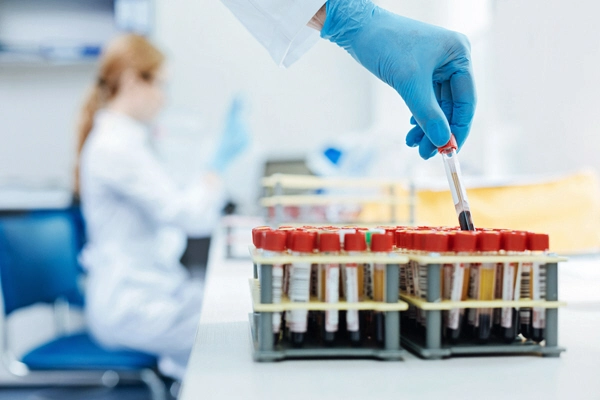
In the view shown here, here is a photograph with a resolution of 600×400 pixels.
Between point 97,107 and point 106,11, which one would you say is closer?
point 97,107

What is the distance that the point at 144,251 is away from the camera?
6.55ft

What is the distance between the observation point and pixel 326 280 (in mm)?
599

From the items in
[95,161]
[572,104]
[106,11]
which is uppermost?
[106,11]

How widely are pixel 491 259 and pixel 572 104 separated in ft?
4.07

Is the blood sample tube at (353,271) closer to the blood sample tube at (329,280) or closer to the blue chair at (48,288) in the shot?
the blood sample tube at (329,280)

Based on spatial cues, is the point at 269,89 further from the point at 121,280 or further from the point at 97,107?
the point at 121,280

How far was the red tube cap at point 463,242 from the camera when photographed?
61 centimetres

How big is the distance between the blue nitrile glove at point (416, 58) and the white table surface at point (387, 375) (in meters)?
0.30

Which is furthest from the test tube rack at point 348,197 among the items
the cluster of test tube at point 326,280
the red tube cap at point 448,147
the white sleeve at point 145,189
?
the cluster of test tube at point 326,280

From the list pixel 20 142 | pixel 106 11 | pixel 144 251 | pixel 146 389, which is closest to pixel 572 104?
pixel 144 251

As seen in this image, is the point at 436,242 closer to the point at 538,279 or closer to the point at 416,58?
the point at 538,279

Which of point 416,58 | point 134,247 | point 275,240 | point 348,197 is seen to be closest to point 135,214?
point 134,247

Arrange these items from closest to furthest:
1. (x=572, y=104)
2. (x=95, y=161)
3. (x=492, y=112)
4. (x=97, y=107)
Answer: (x=572, y=104) < (x=95, y=161) < (x=492, y=112) < (x=97, y=107)

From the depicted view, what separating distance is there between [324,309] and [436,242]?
5.1 inches
